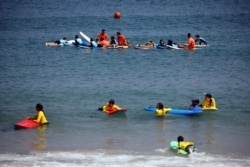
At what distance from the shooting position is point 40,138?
20.8 metres

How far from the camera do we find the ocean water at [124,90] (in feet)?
63.2

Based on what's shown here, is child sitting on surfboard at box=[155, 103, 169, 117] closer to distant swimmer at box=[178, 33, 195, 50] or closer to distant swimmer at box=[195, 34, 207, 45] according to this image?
distant swimmer at box=[178, 33, 195, 50]

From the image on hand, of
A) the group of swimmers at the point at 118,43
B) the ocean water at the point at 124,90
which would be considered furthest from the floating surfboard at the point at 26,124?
the group of swimmers at the point at 118,43

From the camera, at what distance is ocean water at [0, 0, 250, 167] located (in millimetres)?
19266

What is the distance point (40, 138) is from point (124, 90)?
7705 millimetres

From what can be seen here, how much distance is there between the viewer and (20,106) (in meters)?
25.1

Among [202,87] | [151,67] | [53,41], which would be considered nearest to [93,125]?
[202,87]

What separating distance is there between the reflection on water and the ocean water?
0.07 m

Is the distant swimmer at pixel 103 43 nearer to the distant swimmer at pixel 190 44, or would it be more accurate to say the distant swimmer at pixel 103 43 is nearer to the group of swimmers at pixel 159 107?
the distant swimmer at pixel 190 44

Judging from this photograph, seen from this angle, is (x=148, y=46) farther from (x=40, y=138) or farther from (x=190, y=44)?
(x=40, y=138)

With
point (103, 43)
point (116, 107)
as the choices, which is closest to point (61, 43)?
point (103, 43)

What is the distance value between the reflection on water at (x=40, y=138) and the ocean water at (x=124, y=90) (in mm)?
65

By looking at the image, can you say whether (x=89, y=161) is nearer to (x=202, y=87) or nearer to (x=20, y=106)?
(x=20, y=106)

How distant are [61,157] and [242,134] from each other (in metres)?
6.61
